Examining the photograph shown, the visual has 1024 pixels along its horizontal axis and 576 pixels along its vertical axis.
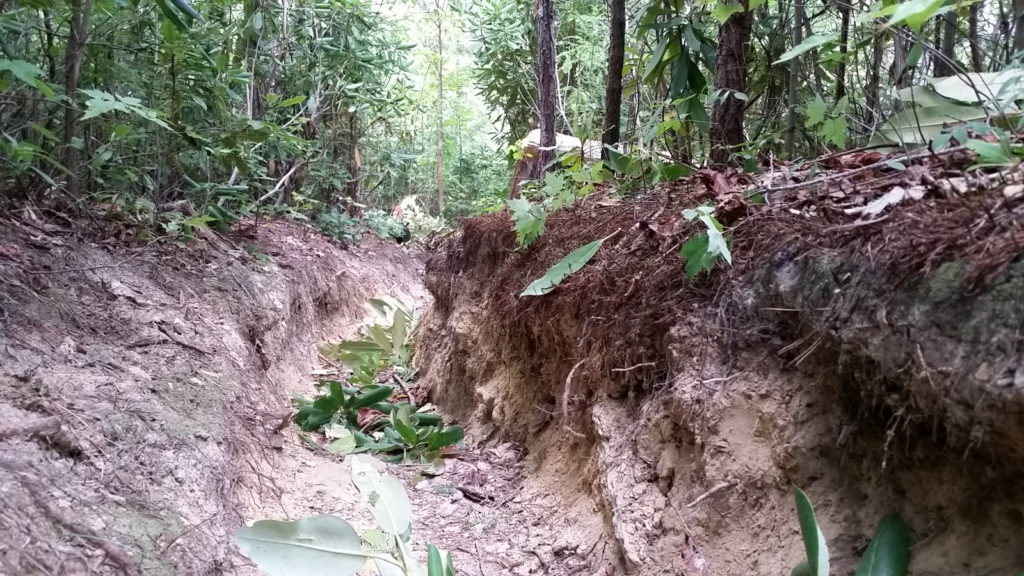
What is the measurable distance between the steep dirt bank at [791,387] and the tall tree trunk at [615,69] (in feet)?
3.12

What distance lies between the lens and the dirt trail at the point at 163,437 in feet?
6.03

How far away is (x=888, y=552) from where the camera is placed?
4.92ft

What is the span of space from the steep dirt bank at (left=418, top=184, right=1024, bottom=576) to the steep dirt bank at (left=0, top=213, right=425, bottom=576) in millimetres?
1466

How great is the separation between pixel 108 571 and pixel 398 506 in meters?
0.94

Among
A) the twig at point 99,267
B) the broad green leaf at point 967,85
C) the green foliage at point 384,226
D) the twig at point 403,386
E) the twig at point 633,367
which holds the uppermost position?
the broad green leaf at point 967,85

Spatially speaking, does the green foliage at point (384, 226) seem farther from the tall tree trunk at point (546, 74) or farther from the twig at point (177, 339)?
the twig at point (177, 339)

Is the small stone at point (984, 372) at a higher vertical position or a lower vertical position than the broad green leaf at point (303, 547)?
higher

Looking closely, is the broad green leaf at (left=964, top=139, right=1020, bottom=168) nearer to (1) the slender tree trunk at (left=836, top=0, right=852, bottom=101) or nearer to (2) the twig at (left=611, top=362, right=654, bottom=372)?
(2) the twig at (left=611, top=362, right=654, bottom=372)

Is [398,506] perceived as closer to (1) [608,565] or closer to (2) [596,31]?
(1) [608,565]

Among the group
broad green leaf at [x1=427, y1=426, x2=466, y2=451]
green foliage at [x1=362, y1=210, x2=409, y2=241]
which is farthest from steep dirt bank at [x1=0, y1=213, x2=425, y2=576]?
green foliage at [x1=362, y1=210, x2=409, y2=241]

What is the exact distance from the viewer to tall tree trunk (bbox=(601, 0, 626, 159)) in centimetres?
397

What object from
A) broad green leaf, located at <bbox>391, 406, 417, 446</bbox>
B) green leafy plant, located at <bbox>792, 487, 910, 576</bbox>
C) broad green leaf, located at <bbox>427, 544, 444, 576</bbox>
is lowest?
broad green leaf, located at <bbox>391, 406, 417, 446</bbox>

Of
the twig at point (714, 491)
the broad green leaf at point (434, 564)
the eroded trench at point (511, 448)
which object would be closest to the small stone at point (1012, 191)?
the eroded trench at point (511, 448)

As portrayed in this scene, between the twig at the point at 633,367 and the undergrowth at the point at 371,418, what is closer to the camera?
the twig at the point at 633,367
